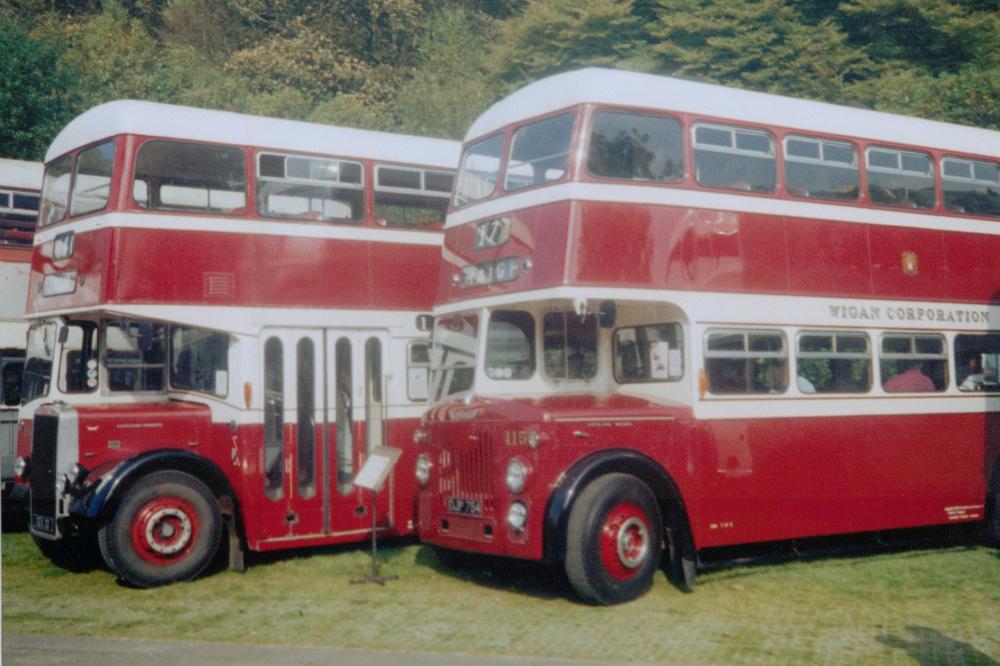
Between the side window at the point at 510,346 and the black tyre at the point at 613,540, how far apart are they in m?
1.46

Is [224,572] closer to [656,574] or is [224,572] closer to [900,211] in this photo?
[656,574]

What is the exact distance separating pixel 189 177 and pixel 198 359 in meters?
1.76

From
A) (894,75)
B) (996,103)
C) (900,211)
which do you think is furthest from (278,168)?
(894,75)

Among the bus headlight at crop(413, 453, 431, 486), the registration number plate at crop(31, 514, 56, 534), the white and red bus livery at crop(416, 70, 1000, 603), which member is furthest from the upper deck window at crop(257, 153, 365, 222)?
the registration number plate at crop(31, 514, 56, 534)

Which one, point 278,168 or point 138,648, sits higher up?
point 278,168

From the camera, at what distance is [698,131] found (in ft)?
35.1

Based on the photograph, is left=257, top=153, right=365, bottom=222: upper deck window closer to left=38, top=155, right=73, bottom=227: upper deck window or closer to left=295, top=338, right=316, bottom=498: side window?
left=295, top=338, right=316, bottom=498: side window

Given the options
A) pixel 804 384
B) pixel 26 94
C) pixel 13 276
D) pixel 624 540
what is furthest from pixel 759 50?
pixel 624 540

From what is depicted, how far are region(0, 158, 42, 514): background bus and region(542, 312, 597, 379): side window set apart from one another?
710 centimetres

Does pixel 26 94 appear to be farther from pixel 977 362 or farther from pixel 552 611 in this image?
pixel 977 362

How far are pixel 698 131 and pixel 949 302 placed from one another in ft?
11.6

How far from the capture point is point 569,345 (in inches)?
429

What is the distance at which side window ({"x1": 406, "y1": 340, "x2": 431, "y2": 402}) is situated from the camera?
12820 millimetres

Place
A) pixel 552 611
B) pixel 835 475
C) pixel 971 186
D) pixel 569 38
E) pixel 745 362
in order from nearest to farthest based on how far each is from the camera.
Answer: pixel 552 611 → pixel 745 362 → pixel 835 475 → pixel 971 186 → pixel 569 38
